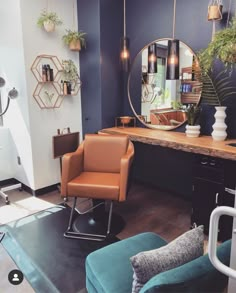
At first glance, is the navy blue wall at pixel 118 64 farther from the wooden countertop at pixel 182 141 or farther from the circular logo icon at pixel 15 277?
the circular logo icon at pixel 15 277

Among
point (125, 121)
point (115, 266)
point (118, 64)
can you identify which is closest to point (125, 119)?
point (125, 121)

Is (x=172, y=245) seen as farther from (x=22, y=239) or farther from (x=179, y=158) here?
(x=179, y=158)

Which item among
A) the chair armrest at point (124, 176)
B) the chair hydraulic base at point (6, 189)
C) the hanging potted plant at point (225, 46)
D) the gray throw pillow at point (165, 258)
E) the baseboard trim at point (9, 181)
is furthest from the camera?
the baseboard trim at point (9, 181)

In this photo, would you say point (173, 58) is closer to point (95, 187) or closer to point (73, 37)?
point (73, 37)

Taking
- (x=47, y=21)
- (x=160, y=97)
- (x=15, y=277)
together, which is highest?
(x=47, y=21)

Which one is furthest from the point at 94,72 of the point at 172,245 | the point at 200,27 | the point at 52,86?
the point at 172,245

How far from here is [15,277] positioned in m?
1.89

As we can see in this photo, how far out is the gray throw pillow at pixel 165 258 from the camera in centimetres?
98

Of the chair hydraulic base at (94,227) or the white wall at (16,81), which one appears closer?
the chair hydraulic base at (94,227)

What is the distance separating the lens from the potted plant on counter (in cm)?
267

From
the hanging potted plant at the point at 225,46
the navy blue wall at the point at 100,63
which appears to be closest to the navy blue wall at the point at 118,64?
the navy blue wall at the point at 100,63

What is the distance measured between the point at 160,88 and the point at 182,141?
3.13 ft

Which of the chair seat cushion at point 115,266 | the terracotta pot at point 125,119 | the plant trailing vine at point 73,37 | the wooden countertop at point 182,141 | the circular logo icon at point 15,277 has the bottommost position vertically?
the circular logo icon at point 15,277

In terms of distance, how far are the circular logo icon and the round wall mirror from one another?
7.12ft
